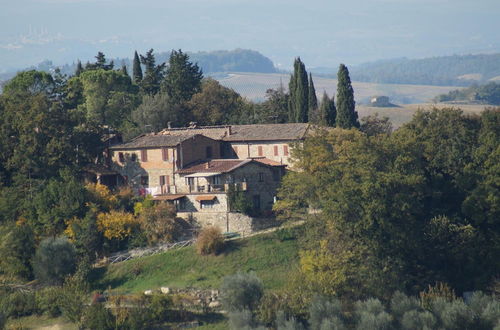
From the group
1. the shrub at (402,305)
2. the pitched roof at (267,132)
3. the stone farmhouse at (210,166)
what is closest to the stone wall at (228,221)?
the stone farmhouse at (210,166)

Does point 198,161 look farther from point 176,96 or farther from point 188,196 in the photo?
point 176,96

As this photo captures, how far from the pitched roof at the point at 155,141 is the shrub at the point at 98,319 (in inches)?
564

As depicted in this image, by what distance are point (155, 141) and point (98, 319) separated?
53.0ft

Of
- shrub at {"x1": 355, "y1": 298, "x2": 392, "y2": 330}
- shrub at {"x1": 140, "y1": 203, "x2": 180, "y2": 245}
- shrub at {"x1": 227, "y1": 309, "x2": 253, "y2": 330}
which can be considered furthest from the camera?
shrub at {"x1": 140, "y1": 203, "x2": 180, "y2": 245}

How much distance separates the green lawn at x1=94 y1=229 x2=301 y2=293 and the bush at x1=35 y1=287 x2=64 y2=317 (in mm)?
2764

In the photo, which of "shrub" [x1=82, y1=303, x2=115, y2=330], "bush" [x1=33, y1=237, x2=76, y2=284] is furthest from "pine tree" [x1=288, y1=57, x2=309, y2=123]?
"shrub" [x1=82, y1=303, x2=115, y2=330]

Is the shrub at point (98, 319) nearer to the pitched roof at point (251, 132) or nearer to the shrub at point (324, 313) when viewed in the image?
the shrub at point (324, 313)

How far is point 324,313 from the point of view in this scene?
127 feet

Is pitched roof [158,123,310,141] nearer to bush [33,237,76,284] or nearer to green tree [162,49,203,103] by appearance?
green tree [162,49,203,103]

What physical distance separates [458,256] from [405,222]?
3088 millimetres

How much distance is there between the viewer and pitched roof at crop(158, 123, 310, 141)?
56438 mm

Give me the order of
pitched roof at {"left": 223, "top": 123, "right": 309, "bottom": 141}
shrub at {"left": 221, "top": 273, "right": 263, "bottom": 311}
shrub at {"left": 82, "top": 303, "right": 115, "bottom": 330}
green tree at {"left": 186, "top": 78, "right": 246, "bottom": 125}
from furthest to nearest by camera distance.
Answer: green tree at {"left": 186, "top": 78, "right": 246, "bottom": 125} → pitched roof at {"left": 223, "top": 123, "right": 309, "bottom": 141} → shrub at {"left": 82, "top": 303, "right": 115, "bottom": 330} → shrub at {"left": 221, "top": 273, "right": 263, "bottom": 311}

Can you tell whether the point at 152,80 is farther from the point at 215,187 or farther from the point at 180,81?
the point at 215,187

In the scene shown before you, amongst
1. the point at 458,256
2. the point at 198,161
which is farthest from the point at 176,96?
the point at 458,256
